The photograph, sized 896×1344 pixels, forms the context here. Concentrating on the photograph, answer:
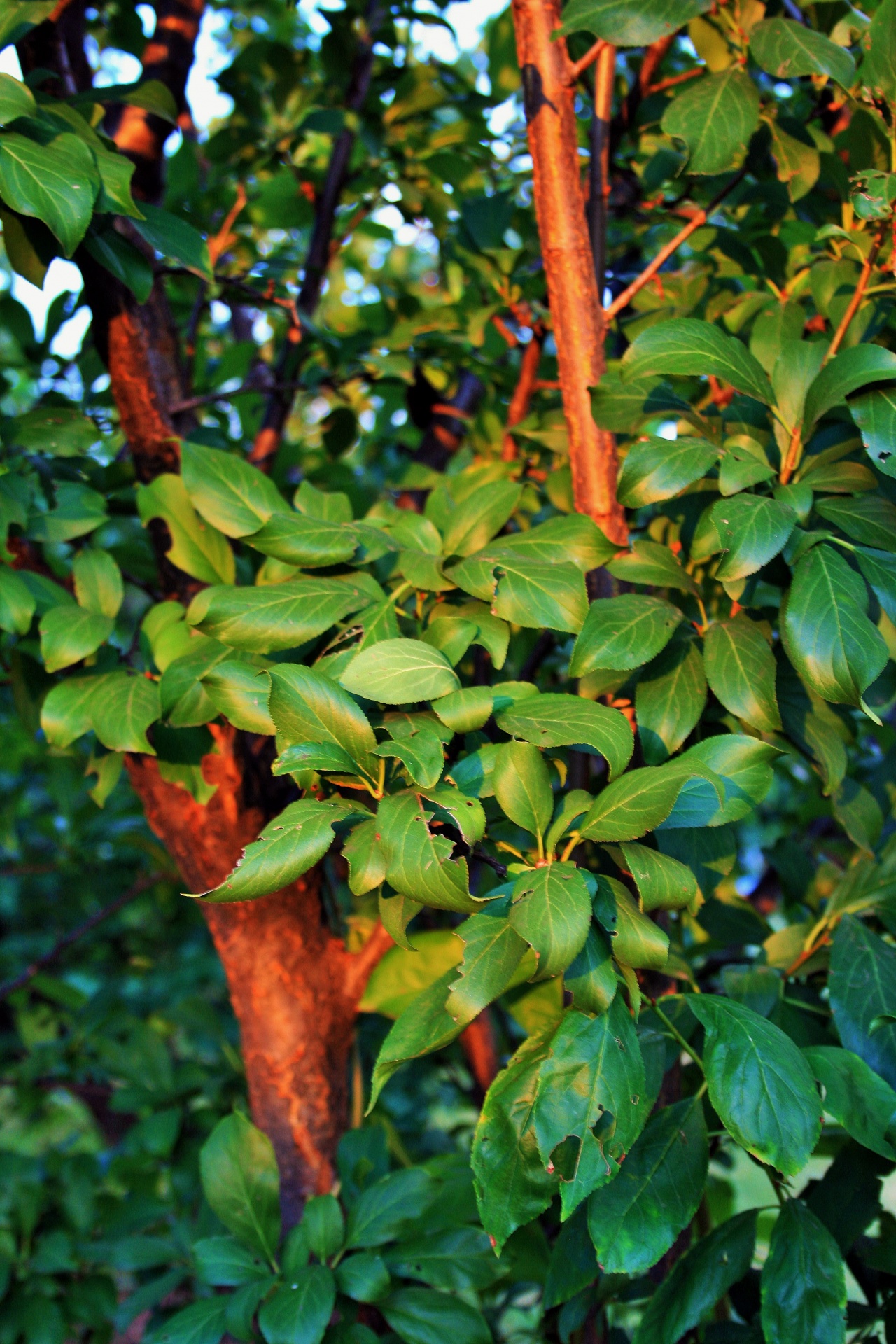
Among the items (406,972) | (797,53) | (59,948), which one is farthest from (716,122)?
(59,948)

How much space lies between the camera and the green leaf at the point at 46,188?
2.15 feet

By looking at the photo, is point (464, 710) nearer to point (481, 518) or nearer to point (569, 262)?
point (481, 518)

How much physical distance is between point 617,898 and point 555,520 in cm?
29

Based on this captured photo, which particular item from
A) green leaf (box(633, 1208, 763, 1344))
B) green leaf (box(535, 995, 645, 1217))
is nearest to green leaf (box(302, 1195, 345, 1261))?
green leaf (box(633, 1208, 763, 1344))

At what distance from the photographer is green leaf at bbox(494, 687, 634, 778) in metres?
0.55

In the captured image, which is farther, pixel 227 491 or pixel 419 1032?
pixel 227 491

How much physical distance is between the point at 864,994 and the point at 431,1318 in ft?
1.42

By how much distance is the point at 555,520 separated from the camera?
2.37ft

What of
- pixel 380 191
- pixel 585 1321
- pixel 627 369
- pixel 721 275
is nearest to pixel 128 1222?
pixel 585 1321

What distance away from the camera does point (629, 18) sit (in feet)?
2.34

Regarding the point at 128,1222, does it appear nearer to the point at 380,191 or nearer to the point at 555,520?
the point at 555,520

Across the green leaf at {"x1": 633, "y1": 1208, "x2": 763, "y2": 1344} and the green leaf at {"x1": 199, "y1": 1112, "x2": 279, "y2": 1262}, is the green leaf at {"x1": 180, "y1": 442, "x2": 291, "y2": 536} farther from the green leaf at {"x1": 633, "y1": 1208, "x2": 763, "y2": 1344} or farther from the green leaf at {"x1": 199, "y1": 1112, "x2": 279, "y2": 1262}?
the green leaf at {"x1": 633, "y1": 1208, "x2": 763, "y2": 1344}

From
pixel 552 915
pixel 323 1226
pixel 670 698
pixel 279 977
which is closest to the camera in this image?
pixel 552 915

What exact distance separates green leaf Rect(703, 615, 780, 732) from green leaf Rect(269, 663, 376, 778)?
252 millimetres
